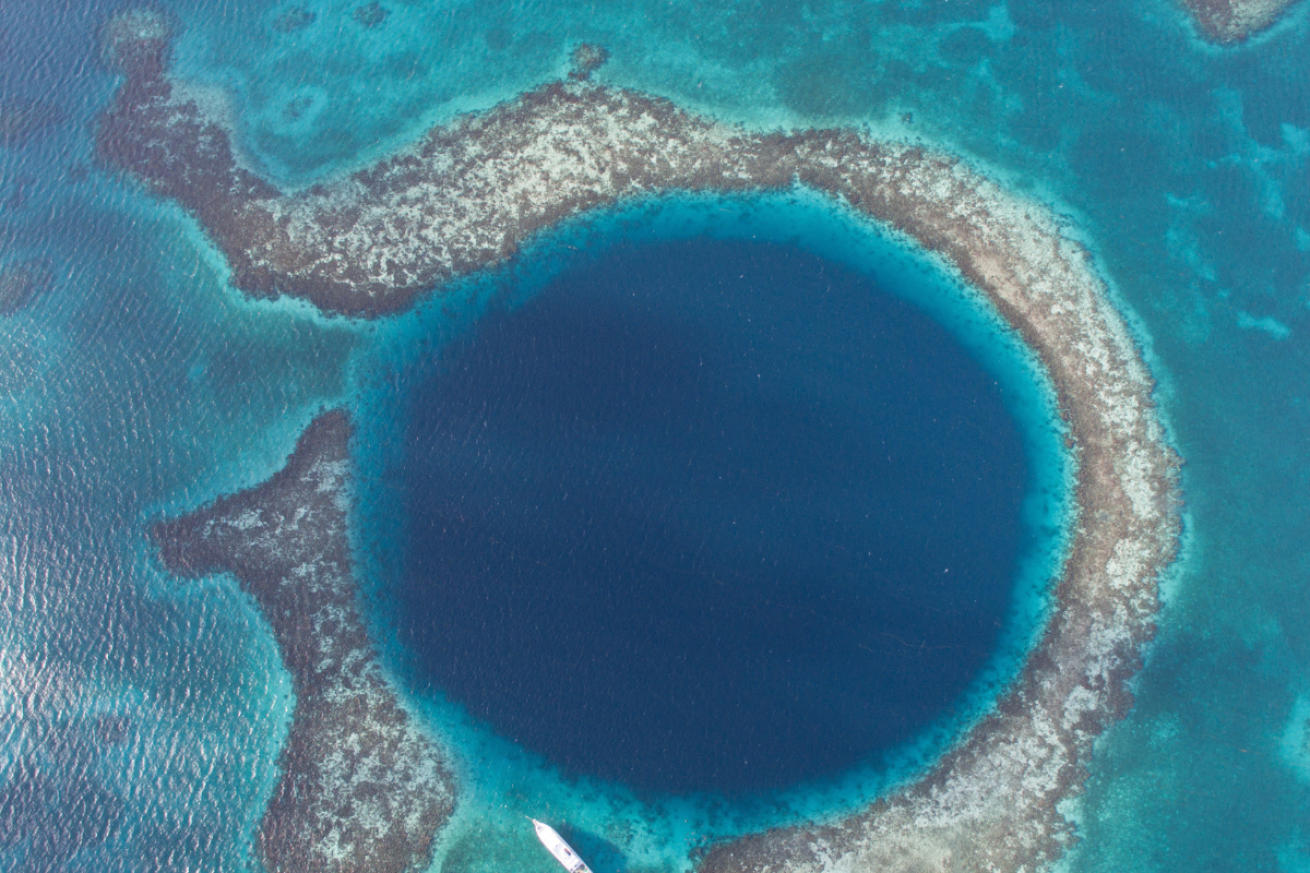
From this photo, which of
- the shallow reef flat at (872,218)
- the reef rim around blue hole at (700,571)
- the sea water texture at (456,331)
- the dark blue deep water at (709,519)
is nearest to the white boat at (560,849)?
the sea water texture at (456,331)

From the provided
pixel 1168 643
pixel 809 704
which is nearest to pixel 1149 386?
pixel 1168 643

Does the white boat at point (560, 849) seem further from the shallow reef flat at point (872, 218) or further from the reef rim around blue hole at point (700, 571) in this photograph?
the shallow reef flat at point (872, 218)

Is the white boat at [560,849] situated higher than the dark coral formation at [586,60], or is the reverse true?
the dark coral formation at [586,60]

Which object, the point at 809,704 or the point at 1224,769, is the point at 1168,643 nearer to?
the point at 1224,769

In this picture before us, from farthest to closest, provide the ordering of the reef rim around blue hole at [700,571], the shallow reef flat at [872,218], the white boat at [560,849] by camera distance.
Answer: the reef rim around blue hole at [700,571]
the shallow reef flat at [872,218]
the white boat at [560,849]

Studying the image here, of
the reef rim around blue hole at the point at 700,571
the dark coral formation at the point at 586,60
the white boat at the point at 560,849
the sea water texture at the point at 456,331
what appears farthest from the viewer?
the dark coral formation at the point at 586,60

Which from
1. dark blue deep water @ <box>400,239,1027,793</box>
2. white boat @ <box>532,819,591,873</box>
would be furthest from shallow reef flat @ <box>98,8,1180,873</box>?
white boat @ <box>532,819,591,873</box>
